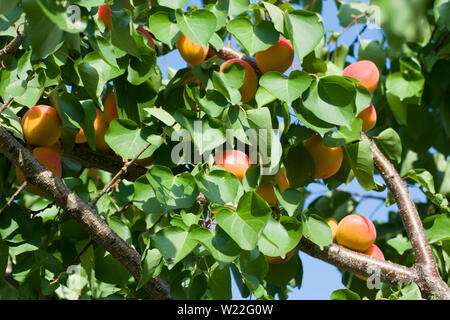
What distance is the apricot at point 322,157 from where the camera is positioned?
1.09m

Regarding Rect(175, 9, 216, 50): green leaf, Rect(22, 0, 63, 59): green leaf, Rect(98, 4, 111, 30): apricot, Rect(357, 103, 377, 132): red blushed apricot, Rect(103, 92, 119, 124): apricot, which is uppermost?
Rect(22, 0, 63, 59): green leaf

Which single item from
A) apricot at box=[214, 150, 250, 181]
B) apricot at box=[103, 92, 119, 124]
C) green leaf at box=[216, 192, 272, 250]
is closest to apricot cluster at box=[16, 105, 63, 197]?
apricot at box=[103, 92, 119, 124]

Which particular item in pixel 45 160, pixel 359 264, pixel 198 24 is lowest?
pixel 359 264

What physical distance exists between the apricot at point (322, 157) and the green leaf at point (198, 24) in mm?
362

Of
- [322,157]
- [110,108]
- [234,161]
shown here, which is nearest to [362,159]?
[322,157]

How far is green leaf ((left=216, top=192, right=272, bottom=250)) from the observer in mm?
740

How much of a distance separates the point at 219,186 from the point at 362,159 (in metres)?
0.38

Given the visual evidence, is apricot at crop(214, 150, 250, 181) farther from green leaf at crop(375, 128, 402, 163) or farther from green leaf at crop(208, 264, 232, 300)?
green leaf at crop(375, 128, 402, 163)

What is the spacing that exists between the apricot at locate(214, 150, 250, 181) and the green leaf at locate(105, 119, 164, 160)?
11 centimetres

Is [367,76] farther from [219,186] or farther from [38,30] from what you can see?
[38,30]

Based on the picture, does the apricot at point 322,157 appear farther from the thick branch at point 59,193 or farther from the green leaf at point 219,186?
the thick branch at point 59,193

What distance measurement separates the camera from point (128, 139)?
3.24 ft

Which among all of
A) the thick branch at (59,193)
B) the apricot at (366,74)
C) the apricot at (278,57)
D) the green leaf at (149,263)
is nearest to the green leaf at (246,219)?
the green leaf at (149,263)

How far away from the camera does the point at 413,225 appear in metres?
1.18
